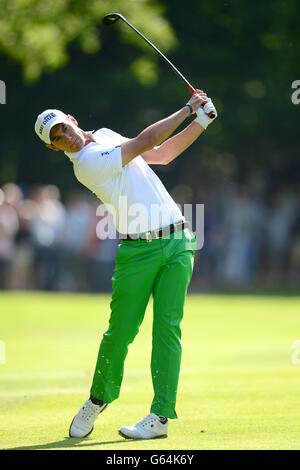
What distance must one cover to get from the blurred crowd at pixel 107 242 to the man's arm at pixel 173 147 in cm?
1669

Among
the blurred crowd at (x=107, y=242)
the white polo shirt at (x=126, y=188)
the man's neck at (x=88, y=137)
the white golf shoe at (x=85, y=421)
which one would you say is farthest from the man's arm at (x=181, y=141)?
the blurred crowd at (x=107, y=242)

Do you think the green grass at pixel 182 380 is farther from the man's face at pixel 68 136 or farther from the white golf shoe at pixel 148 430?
the man's face at pixel 68 136

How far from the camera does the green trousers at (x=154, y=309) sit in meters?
8.52

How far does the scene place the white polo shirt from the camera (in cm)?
846

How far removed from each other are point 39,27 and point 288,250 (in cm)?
1329

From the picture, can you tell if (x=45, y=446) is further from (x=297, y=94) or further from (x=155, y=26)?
(x=297, y=94)

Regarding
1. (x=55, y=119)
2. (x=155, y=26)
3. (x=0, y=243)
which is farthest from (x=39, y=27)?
(x=55, y=119)

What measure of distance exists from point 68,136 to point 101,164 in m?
0.33

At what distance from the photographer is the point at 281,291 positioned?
26.5m

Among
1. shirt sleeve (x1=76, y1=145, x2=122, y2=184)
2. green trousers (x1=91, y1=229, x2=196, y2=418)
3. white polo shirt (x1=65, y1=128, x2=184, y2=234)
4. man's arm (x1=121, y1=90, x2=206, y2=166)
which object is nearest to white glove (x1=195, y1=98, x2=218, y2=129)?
man's arm (x1=121, y1=90, x2=206, y2=166)

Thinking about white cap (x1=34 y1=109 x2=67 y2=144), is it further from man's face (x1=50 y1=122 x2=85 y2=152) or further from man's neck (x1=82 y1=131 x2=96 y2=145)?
man's neck (x1=82 y1=131 x2=96 y2=145)

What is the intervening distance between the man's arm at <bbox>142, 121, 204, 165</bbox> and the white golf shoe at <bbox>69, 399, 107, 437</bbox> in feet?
6.11

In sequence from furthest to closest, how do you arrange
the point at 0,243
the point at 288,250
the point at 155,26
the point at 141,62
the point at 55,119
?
1. the point at 288,250
2. the point at 141,62
3. the point at 0,243
4. the point at 155,26
5. the point at 55,119

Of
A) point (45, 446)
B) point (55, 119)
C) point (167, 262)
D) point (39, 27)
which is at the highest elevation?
point (39, 27)
